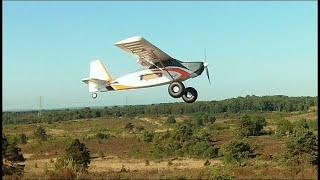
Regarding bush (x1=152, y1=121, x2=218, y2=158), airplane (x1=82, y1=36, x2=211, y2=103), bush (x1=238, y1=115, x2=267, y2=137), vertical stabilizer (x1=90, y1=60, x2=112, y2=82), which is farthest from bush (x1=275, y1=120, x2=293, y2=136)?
airplane (x1=82, y1=36, x2=211, y2=103)

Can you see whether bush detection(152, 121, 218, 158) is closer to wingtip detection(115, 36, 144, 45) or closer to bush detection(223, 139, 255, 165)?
bush detection(223, 139, 255, 165)

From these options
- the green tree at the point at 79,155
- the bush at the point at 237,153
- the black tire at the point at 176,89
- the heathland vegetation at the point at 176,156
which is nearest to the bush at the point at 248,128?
the heathland vegetation at the point at 176,156

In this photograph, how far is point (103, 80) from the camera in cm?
1375

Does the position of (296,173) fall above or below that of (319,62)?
below

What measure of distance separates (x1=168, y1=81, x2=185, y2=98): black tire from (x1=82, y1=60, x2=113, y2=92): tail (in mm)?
2166

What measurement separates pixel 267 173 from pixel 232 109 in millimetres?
127830

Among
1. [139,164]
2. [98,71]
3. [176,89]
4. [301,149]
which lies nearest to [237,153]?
[301,149]

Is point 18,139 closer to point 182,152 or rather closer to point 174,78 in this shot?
point 182,152

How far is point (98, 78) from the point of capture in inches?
543

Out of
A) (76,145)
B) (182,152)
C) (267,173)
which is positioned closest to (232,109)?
(182,152)

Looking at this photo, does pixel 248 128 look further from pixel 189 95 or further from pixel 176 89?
pixel 189 95

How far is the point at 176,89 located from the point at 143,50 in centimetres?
129

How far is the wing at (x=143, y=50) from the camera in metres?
11.5

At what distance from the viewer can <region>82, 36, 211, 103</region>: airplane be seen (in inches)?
467
